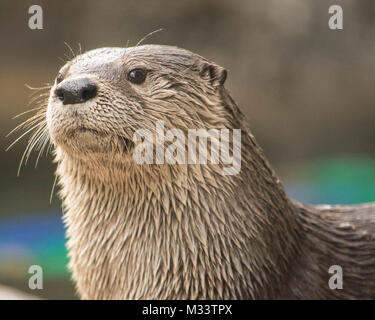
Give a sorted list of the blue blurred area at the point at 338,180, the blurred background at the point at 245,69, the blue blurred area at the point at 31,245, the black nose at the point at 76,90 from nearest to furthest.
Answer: the black nose at the point at 76,90, the blue blurred area at the point at 31,245, the blurred background at the point at 245,69, the blue blurred area at the point at 338,180

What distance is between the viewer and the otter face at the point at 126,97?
1.75 meters

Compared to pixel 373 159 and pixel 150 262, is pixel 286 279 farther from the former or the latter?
pixel 373 159

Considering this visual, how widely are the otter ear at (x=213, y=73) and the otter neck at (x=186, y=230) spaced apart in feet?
0.61

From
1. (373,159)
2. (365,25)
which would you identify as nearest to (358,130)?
(373,159)

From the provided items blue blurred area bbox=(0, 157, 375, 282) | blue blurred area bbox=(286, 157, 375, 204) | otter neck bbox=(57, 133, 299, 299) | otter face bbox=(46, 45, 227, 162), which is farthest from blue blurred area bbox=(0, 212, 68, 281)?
otter face bbox=(46, 45, 227, 162)

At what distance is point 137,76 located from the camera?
1.87m

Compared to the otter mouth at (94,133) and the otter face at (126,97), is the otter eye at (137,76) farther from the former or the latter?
the otter mouth at (94,133)

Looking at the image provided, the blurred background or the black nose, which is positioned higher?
the blurred background

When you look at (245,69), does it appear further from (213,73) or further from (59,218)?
(213,73)

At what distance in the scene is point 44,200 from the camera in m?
5.01

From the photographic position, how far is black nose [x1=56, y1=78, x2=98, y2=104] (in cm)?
172

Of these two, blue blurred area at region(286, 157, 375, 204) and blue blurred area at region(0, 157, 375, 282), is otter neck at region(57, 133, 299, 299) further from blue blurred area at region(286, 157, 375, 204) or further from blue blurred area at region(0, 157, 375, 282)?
blue blurred area at region(286, 157, 375, 204)

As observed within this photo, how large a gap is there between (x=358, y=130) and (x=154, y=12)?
1.86 meters

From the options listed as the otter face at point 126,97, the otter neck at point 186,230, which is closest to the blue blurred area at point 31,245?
the otter neck at point 186,230
